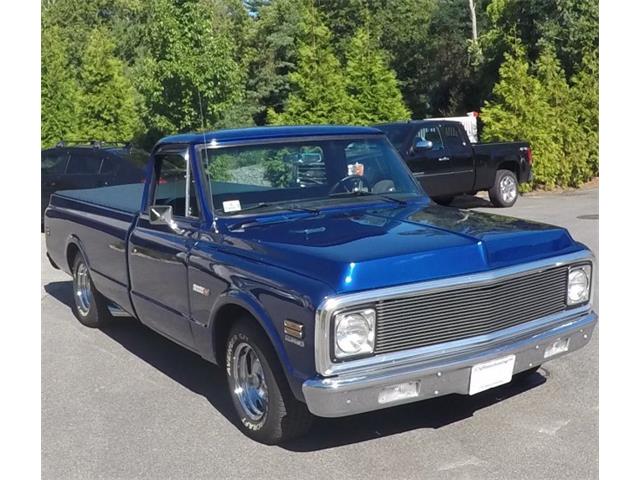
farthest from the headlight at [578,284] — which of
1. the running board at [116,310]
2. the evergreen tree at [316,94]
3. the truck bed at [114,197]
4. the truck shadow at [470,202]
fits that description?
the evergreen tree at [316,94]

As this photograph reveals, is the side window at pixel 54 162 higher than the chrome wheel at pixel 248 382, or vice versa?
the side window at pixel 54 162

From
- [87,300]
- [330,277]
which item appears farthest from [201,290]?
[87,300]

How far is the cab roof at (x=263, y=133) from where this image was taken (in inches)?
215

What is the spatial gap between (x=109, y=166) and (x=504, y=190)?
25.8 feet

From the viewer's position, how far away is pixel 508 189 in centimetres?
1631

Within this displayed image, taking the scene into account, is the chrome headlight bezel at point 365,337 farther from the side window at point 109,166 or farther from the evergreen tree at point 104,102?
the evergreen tree at point 104,102

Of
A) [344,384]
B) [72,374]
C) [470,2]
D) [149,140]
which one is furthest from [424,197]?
[470,2]

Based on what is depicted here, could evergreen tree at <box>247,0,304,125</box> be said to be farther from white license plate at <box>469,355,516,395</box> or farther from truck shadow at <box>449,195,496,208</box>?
white license plate at <box>469,355,516,395</box>

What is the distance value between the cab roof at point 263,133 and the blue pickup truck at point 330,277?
0.07 ft

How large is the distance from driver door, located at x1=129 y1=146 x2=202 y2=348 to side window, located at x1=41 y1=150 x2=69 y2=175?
914 centimetres

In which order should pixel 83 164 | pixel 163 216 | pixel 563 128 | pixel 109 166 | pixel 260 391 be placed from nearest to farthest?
1. pixel 260 391
2. pixel 163 216
3. pixel 109 166
4. pixel 83 164
5. pixel 563 128

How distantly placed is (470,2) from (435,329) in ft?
108

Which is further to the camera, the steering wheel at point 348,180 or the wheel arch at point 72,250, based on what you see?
the wheel arch at point 72,250

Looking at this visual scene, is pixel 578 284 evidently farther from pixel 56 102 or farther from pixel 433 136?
pixel 56 102
